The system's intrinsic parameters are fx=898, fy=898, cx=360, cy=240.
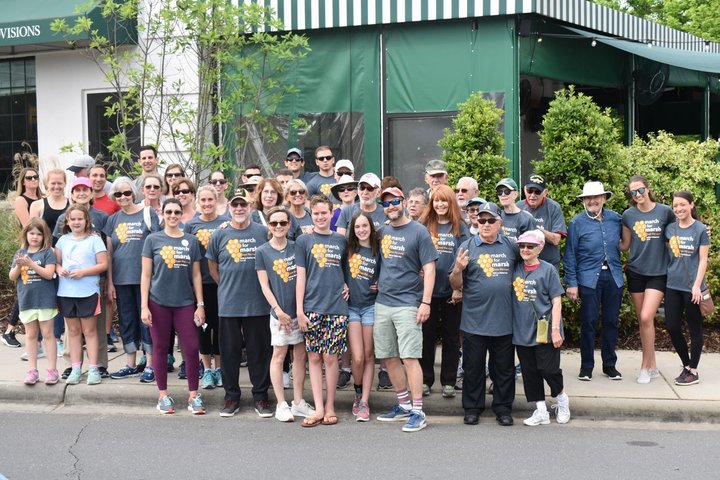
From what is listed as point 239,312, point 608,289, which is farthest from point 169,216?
point 608,289

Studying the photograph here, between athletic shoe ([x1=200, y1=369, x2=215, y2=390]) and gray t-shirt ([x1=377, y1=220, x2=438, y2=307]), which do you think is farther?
athletic shoe ([x1=200, y1=369, x2=215, y2=390])

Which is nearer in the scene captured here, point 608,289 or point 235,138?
point 608,289

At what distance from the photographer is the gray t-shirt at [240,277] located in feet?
25.4

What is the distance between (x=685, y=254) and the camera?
8172mm

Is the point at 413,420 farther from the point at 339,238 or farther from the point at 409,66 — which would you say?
the point at 409,66

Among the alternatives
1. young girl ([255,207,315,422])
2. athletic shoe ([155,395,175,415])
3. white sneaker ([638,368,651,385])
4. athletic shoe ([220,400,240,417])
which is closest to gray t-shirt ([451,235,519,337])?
young girl ([255,207,315,422])

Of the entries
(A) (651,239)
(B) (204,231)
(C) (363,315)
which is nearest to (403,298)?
(C) (363,315)

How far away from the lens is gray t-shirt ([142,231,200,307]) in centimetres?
782

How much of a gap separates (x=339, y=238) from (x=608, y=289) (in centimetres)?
270

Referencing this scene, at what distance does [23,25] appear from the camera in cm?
1303

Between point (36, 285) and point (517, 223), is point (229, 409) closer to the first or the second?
point (36, 285)

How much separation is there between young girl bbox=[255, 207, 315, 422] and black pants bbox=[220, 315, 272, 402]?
0.18 m

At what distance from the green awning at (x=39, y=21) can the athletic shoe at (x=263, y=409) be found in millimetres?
7112

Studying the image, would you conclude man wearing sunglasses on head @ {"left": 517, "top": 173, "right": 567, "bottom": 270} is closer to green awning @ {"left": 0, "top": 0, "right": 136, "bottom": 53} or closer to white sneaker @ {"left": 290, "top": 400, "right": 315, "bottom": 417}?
white sneaker @ {"left": 290, "top": 400, "right": 315, "bottom": 417}
